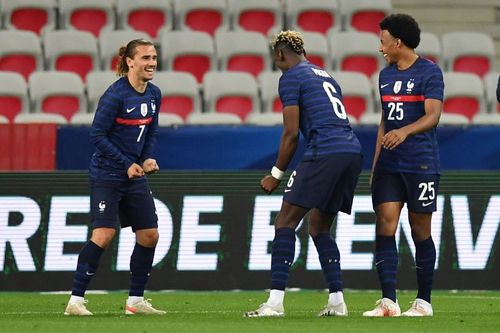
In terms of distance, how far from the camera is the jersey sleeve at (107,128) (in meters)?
9.16

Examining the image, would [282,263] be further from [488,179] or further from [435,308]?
[488,179]

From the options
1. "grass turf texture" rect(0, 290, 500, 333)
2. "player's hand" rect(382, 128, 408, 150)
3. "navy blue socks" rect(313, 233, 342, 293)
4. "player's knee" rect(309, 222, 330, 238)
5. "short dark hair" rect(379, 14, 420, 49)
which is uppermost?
"short dark hair" rect(379, 14, 420, 49)

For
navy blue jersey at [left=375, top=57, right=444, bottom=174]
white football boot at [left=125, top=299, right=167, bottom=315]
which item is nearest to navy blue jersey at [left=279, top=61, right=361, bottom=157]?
navy blue jersey at [left=375, top=57, right=444, bottom=174]

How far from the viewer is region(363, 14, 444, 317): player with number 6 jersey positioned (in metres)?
9.14

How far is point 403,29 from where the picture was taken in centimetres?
920

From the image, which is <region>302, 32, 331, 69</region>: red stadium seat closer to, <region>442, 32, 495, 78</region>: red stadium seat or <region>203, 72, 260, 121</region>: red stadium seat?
<region>203, 72, 260, 121</region>: red stadium seat

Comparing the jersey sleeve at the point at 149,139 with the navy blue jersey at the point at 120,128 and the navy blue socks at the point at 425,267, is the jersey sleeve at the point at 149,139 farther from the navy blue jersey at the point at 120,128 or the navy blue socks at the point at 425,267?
the navy blue socks at the point at 425,267

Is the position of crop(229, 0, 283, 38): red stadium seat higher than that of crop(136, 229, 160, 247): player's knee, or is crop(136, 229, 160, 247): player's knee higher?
crop(229, 0, 283, 38): red stadium seat

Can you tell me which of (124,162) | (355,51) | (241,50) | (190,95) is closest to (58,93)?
(190,95)

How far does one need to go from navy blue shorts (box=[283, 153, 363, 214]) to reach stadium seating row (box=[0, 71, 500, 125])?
19.2 feet

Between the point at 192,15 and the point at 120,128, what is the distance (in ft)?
27.7

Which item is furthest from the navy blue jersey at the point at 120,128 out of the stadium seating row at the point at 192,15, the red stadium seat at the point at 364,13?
the red stadium seat at the point at 364,13

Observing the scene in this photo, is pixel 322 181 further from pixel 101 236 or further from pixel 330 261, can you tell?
pixel 101 236

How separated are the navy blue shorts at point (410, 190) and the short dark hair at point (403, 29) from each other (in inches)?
34.1
